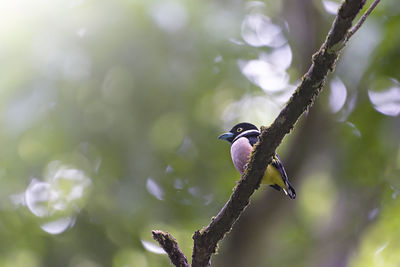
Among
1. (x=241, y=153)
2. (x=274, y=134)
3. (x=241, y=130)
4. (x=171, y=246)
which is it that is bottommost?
(x=241, y=130)

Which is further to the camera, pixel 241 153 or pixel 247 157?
pixel 241 153

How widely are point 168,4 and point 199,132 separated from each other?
6.81ft

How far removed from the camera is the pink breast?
360 centimetres

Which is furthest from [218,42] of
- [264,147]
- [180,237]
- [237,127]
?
[264,147]

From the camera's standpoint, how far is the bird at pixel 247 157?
3.61 metres

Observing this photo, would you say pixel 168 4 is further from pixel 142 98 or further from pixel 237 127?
pixel 237 127

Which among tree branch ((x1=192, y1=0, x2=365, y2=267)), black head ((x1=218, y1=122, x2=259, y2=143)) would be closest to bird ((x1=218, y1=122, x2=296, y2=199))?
black head ((x1=218, y1=122, x2=259, y2=143))

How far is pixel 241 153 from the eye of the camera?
11.9ft

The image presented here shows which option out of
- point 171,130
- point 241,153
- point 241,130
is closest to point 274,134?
point 241,153

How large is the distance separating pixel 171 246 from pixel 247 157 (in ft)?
3.44

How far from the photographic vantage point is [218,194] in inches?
272

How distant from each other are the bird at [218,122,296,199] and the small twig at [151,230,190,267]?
969 mm

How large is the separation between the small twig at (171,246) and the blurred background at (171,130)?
255 centimetres

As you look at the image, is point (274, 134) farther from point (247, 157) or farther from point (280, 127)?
point (247, 157)
